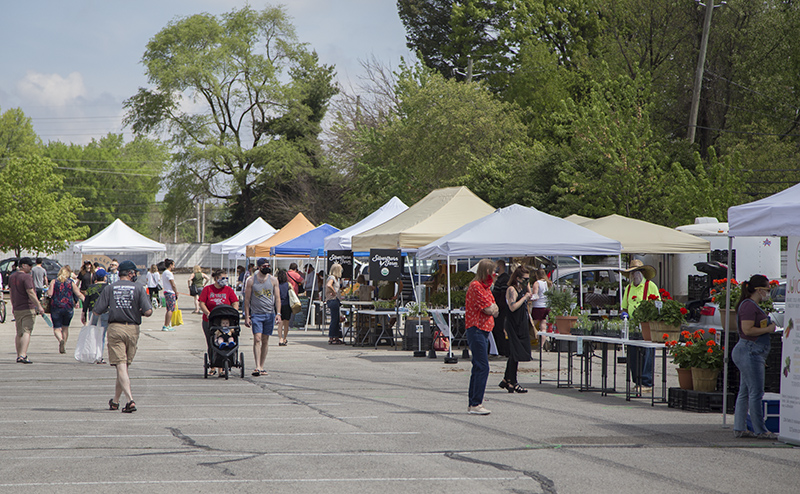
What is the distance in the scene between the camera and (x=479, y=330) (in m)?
10.4

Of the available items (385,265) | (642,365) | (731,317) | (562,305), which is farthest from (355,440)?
(385,265)

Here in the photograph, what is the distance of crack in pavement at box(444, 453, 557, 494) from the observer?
6664 millimetres

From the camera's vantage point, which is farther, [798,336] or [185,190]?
[185,190]

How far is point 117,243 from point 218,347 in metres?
27.9

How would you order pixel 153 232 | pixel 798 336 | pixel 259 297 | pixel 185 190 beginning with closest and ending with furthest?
pixel 798 336 < pixel 259 297 < pixel 185 190 < pixel 153 232

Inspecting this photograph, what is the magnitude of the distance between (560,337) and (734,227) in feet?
15.1

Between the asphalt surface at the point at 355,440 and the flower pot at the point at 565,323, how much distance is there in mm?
977

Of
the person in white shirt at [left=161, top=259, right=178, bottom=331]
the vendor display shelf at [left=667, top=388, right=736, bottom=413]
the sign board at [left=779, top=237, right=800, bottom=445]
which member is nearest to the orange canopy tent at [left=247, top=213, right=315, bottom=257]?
the person in white shirt at [left=161, top=259, right=178, bottom=331]

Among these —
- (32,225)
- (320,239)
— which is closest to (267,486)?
(320,239)

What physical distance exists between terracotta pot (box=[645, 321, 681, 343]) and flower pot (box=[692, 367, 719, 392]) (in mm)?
714

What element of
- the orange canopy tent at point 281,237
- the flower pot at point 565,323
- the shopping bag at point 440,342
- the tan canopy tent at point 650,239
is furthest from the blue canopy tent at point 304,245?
the flower pot at point 565,323

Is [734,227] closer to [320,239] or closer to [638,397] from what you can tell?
[638,397]

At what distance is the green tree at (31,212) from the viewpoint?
44.8 m

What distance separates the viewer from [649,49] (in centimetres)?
4219
